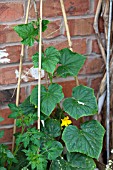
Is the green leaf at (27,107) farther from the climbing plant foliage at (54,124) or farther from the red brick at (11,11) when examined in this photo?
the red brick at (11,11)

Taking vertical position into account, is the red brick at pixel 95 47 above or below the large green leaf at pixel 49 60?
above

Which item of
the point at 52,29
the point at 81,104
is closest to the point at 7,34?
the point at 52,29

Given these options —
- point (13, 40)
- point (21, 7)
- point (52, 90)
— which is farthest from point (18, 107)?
point (21, 7)

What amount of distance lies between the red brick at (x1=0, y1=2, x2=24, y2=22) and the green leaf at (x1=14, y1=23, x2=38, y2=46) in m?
0.14

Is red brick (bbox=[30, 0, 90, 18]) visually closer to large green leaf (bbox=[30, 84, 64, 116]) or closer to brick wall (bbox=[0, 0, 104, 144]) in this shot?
brick wall (bbox=[0, 0, 104, 144])

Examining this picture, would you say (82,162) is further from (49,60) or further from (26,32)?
(26,32)

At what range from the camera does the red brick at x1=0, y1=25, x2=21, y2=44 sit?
1.69 meters

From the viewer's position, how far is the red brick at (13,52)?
1.73 metres

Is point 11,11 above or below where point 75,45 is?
above

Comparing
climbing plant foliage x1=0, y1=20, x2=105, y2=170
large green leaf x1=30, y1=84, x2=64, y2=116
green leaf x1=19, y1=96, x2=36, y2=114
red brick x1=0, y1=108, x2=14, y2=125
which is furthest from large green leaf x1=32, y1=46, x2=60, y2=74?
red brick x1=0, y1=108, x2=14, y2=125

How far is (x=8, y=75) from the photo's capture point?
69.2 inches

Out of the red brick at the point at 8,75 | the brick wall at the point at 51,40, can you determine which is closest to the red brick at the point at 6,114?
the brick wall at the point at 51,40

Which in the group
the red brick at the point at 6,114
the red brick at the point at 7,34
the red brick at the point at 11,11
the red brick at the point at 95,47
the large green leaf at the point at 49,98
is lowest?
the red brick at the point at 6,114

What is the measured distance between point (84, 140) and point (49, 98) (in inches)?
8.4
